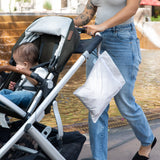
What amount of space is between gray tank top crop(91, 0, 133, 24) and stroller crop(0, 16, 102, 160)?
22 centimetres

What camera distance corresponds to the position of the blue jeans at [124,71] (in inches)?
121

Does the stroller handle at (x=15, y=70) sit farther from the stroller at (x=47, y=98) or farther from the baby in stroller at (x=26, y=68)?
the baby in stroller at (x=26, y=68)

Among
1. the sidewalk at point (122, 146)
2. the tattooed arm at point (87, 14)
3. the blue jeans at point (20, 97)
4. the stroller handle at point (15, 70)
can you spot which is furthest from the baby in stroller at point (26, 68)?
the sidewalk at point (122, 146)

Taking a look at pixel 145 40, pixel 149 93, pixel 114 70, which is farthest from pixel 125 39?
pixel 145 40

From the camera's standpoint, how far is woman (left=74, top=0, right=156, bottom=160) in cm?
293

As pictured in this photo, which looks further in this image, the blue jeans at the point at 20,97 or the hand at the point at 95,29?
the hand at the point at 95,29

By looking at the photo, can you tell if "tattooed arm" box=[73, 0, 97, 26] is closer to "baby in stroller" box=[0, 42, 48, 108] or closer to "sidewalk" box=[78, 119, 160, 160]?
"baby in stroller" box=[0, 42, 48, 108]

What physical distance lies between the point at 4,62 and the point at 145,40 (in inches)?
244

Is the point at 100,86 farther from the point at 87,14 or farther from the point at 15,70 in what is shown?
the point at 87,14

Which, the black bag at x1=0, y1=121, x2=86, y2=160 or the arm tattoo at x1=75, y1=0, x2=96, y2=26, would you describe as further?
the arm tattoo at x1=75, y1=0, x2=96, y2=26

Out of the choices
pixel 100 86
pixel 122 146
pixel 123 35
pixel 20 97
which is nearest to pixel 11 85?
pixel 20 97

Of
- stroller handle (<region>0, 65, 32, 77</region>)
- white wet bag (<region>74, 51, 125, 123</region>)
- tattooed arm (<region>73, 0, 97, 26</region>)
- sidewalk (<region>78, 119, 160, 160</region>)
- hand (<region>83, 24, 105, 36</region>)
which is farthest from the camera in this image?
sidewalk (<region>78, 119, 160, 160</region>)

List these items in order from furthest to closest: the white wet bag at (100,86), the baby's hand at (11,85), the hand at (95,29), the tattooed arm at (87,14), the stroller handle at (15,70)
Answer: the tattooed arm at (87,14), the baby's hand at (11,85), the hand at (95,29), the white wet bag at (100,86), the stroller handle at (15,70)

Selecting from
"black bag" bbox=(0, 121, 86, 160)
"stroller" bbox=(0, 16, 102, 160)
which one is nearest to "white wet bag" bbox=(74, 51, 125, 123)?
"stroller" bbox=(0, 16, 102, 160)
